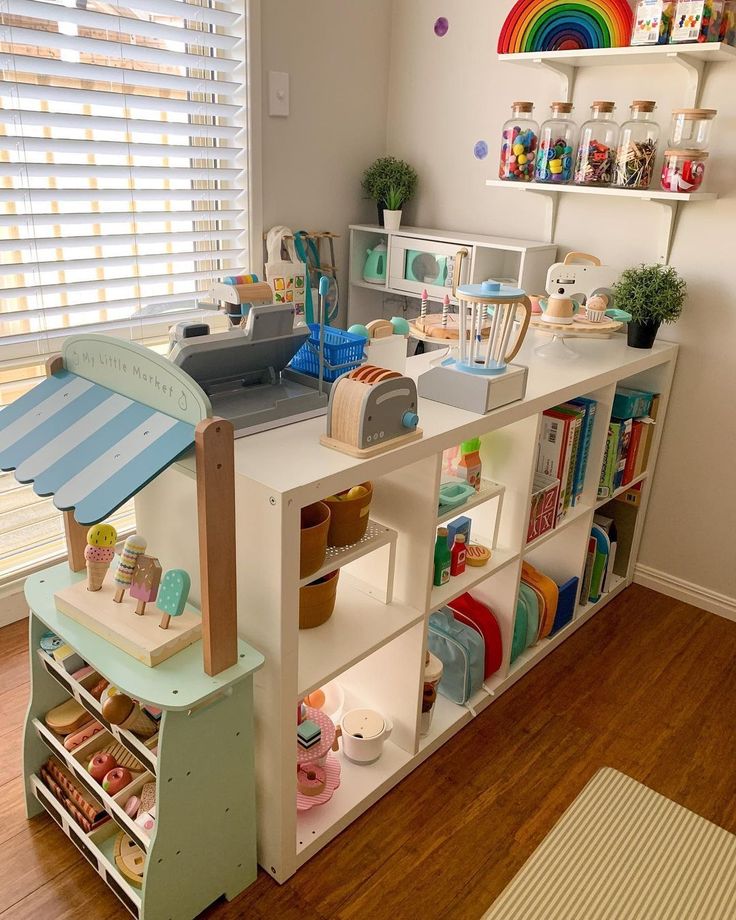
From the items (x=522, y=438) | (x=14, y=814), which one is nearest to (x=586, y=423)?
(x=522, y=438)

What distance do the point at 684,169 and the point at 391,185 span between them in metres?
0.99

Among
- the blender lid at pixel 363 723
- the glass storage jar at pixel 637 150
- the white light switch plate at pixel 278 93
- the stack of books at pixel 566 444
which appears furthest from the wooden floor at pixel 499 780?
the white light switch plate at pixel 278 93

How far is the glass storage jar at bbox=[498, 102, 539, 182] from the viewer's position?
2234mm

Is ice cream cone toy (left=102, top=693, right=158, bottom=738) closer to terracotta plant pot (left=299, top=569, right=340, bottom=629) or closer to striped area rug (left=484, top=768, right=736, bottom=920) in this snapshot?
terracotta plant pot (left=299, top=569, right=340, bottom=629)

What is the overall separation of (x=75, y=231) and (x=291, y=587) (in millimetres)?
1384

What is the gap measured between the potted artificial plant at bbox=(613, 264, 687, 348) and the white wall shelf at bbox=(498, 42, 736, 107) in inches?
17.8

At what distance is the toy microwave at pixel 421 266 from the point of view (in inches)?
97.7

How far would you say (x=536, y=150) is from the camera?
224 cm

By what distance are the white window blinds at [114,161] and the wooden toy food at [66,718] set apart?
0.90 m

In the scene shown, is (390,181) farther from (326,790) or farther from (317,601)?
(326,790)

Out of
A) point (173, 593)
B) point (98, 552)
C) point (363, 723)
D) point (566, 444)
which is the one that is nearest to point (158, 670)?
point (173, 593)

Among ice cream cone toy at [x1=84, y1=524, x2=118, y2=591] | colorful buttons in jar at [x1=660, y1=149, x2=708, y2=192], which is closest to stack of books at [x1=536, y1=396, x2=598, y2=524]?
colorful buttons in jar at [x1=660, y1=149, x2=708, y2=192]

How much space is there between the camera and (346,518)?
1441 millimetres

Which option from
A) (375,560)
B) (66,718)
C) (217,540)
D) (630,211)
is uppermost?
(630,211)
